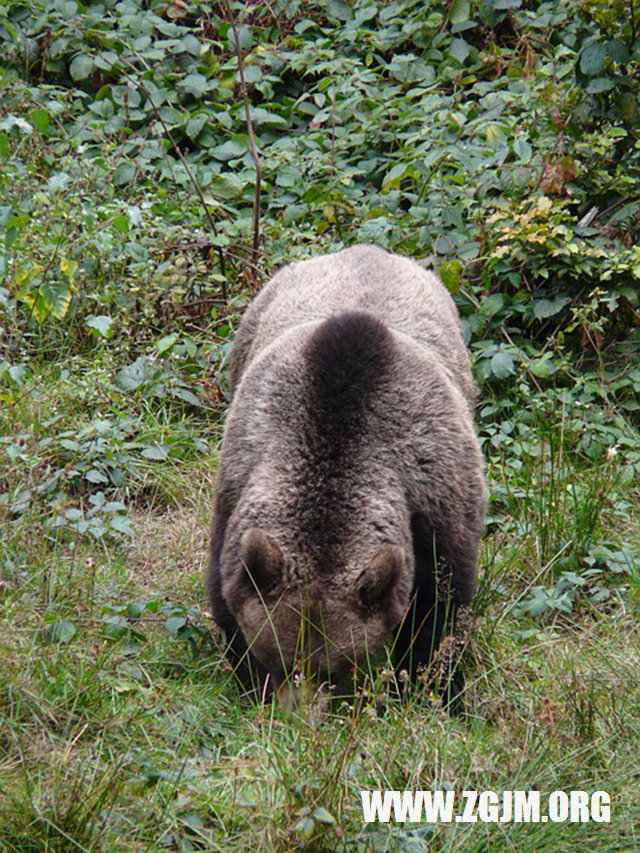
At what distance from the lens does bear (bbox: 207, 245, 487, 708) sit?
4.29m

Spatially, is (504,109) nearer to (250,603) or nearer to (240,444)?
(240,444)

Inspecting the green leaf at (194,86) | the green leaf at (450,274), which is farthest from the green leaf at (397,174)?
the green leaf at (194,86)

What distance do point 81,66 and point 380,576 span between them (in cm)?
702

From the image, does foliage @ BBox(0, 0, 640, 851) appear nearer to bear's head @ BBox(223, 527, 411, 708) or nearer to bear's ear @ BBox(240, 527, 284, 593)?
bear's head @ BBox(223, 527, 411, 708)

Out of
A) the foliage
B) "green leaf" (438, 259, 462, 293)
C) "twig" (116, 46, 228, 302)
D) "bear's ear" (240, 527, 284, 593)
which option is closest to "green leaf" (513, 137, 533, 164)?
the foliage

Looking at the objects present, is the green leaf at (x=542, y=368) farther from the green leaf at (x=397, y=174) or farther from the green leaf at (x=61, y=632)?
the green leaf at (x=61, y=632)

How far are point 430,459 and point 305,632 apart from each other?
101 cm

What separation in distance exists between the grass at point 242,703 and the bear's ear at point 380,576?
1.02 ft

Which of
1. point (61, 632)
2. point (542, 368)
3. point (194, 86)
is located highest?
point (194, 86)

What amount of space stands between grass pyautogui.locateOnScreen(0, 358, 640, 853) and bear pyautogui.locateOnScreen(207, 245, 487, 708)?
25cm

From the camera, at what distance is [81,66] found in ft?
31.8

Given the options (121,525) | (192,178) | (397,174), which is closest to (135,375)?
(121,525)

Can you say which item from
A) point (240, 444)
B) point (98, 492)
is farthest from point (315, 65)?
point (240, 444)

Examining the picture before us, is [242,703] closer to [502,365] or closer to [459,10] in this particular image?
[502,365]
